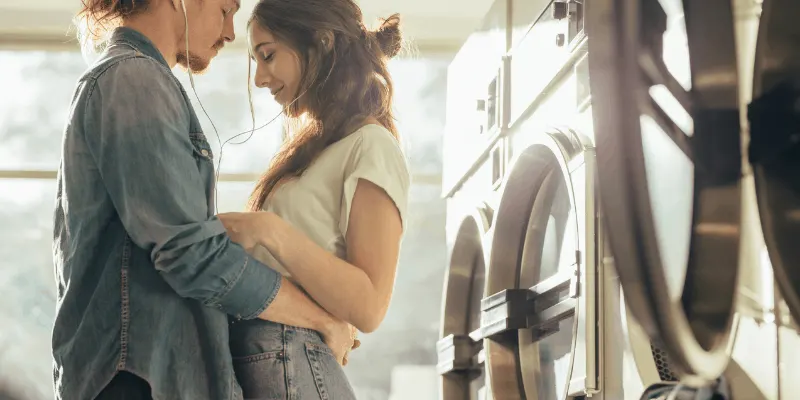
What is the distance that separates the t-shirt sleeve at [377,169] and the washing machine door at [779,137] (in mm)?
595

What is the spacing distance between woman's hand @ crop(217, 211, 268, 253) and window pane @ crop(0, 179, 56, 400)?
324cm

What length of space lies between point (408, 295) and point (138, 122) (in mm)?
3319

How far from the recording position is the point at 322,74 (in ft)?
4.93

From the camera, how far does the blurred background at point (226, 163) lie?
424cm

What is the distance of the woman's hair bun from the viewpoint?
64.1 inches

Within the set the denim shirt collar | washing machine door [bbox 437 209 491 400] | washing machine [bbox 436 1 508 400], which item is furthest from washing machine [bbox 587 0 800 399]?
washing machine door [bbox 437 209 491 400]

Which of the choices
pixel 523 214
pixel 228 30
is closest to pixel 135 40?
pixel 228 30

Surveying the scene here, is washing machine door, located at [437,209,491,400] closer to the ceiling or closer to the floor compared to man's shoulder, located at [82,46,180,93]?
closer to the floor

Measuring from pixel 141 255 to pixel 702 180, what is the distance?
0.63m

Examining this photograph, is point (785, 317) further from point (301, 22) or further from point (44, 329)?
point (44, 329)

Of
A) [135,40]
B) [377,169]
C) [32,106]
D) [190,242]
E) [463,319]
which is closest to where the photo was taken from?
[190,242]

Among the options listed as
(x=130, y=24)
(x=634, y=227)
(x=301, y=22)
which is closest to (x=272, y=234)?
(x=130, y=24)

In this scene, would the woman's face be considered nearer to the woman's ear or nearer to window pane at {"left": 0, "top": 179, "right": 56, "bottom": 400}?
the woman's ear

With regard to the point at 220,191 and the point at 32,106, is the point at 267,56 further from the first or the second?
the point at 32,106
